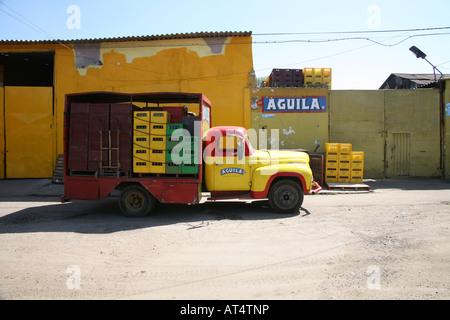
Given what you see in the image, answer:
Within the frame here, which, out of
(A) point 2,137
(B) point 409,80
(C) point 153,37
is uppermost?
(C) point 153,37

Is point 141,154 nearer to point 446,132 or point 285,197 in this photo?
point 285,197

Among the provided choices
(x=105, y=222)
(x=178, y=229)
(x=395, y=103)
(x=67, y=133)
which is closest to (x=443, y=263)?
(x=178, y=229)

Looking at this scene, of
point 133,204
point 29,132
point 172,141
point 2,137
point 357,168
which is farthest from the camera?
point 29,132

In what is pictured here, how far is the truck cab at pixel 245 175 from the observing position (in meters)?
7.71

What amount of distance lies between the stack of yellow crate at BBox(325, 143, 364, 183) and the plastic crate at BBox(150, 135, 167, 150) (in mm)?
7905

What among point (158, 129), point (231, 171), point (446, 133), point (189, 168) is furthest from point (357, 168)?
point (158, 129)

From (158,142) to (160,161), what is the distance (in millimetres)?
470

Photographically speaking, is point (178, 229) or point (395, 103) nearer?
point (178, 229)

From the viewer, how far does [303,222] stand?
273 inches

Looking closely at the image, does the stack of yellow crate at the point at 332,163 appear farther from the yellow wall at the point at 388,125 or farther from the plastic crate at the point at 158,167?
the plastic crate at the point at 158,167

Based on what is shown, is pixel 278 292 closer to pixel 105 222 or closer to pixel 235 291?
pixel 235 291

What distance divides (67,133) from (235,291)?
20.4 feet

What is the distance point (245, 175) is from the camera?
25.5 feet
